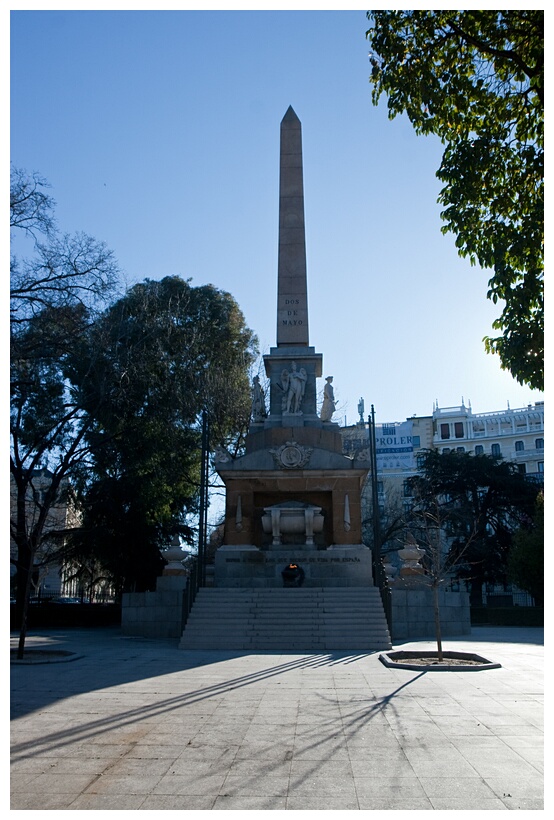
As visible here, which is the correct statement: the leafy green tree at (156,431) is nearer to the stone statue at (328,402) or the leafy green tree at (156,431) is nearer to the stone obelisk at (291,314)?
the stone obelisk at (291,314)

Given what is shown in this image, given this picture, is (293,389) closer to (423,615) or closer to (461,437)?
(423,615)

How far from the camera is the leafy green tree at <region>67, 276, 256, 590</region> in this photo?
28.8 metres

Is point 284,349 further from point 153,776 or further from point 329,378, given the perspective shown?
point 153,776

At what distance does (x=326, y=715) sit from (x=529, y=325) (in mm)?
5399

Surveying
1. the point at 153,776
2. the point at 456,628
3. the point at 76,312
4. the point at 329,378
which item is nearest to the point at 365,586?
the point at 456,628

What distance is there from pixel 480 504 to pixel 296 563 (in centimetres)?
2646

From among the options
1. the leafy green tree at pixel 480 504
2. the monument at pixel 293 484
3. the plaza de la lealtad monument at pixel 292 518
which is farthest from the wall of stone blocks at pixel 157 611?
the leafy green tree at pixel 480 504

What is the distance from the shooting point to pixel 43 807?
5402mm

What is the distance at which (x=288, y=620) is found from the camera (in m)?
18.6

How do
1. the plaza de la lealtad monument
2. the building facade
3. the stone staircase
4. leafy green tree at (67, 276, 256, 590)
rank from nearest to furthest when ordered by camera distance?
the stone staircase → the plaza de la lealtad monument → leafy green tree at (67, 276, 256, 590) → the building facade

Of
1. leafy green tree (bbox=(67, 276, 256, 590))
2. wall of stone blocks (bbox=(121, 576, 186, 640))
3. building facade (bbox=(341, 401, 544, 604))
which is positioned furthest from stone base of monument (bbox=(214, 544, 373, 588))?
building facade (bbox=(341, 401, 544, 604))

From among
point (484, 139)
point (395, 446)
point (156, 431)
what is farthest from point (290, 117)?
point (395, 446)

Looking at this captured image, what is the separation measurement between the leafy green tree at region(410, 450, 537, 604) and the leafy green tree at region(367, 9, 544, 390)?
33.1m

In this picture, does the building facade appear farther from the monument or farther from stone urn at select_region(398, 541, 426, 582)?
stone urn at select_region(398, 541, 426, 582)
